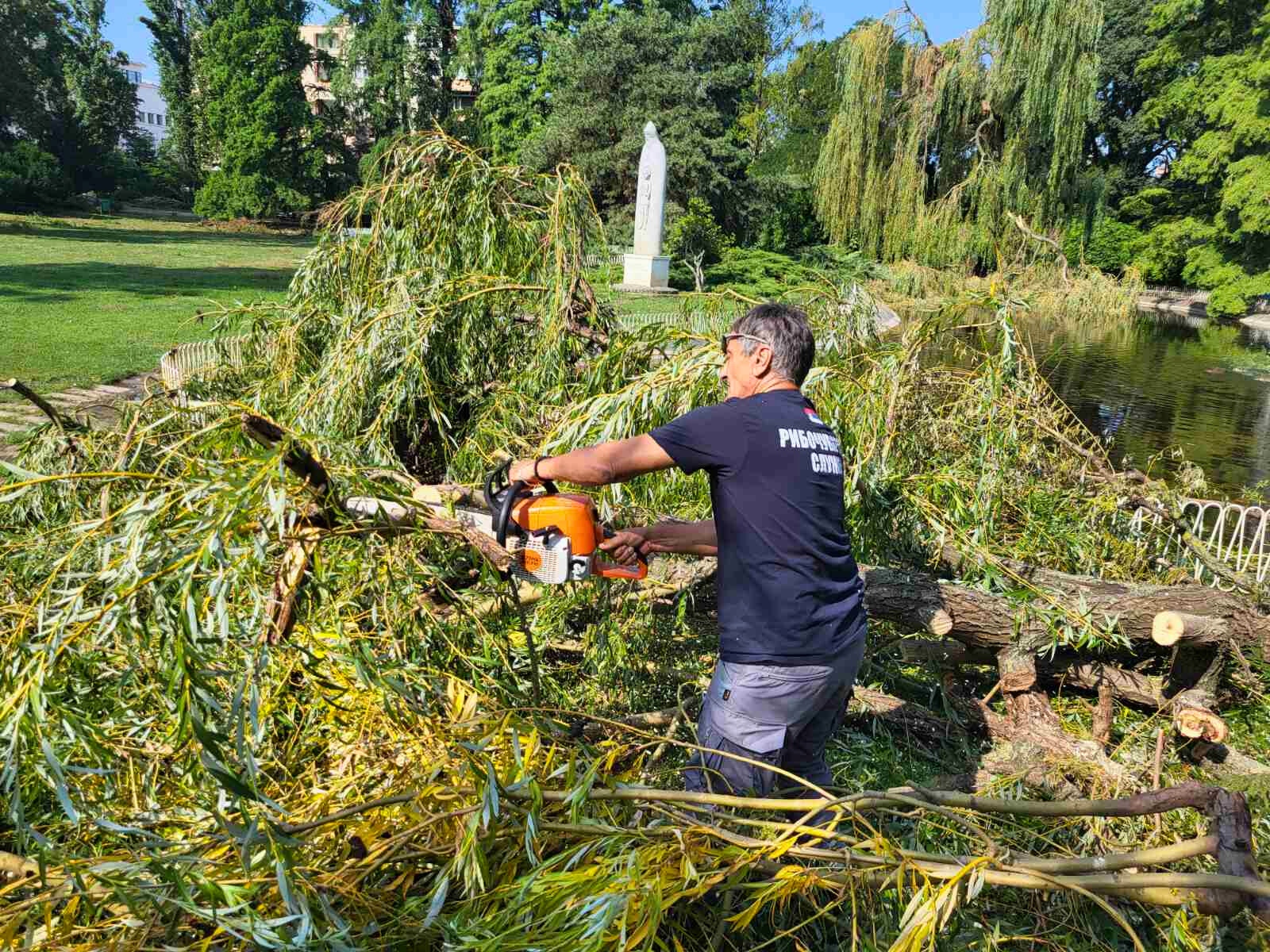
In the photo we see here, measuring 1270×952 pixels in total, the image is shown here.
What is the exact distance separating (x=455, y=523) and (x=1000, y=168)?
1774 cm

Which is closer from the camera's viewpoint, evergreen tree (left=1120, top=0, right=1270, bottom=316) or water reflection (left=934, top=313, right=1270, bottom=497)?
water reflection (left=934, top=313, right=1270, bottom=497)

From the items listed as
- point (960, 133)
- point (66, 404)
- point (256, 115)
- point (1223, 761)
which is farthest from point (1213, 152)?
point (256, 115)

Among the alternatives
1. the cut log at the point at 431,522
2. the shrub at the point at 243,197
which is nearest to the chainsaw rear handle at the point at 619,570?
the cut log at the point at 431,522

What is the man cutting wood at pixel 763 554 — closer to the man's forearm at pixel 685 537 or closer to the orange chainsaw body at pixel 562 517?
the orange chainsaw body at pixel 562 517

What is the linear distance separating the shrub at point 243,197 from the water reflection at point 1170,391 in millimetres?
26619

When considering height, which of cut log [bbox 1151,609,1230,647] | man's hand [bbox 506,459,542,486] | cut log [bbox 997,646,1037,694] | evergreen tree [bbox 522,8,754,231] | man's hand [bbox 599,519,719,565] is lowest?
cut log [bbox 997,646,1037,694]

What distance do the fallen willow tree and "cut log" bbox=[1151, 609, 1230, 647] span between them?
1.0 inches

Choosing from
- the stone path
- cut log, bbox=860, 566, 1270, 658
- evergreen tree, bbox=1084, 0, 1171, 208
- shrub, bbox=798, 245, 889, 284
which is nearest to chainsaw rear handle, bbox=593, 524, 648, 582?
cut log, bbox=860, 566, 1270, 658

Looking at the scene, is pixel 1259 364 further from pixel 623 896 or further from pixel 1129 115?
pixel 1129 115

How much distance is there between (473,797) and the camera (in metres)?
1.87

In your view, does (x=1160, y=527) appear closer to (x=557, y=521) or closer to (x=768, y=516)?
(x=768, y=516)

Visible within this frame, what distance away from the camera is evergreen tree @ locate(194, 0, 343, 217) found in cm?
3272

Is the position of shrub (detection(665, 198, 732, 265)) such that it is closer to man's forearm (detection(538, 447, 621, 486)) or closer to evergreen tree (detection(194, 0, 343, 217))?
evergreen tree (detection(194, 0, 343, 217))

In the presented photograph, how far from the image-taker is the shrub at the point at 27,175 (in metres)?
28.8
